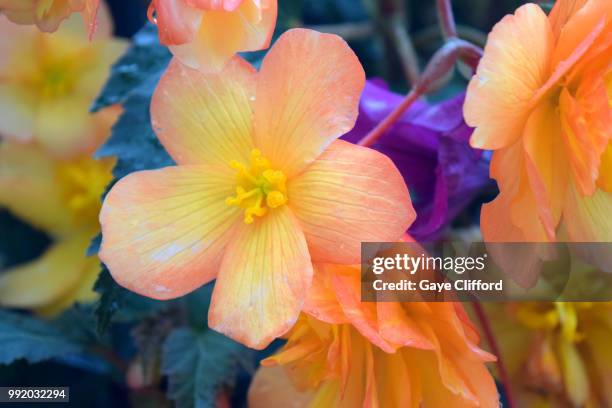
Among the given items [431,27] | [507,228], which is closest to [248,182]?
[507,228]

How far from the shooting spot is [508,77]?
342 millimetres

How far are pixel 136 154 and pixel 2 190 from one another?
20cm

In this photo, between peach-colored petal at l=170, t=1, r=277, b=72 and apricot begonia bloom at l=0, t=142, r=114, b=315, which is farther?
apricot begonia bloom at l=0, t=142, r=114, b=315

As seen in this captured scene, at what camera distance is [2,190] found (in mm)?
610

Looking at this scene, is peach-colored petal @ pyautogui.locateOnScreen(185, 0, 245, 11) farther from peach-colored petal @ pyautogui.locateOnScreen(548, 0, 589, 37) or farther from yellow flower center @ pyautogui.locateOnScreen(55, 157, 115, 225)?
yellow flower center @ pyautogui.locateOnScreen(55, 157, 115, 225)

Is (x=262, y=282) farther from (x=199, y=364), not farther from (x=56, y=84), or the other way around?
(x=56, y=84)

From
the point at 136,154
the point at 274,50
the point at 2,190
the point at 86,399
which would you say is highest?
the point at 274,50

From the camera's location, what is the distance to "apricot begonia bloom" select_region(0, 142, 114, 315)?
0.61 metres

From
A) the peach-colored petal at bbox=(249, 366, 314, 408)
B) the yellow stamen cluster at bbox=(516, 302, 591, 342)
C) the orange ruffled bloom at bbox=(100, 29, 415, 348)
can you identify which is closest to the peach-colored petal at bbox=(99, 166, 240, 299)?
the orange ruffled bloom at bbox=(100, 29, 415, 348)

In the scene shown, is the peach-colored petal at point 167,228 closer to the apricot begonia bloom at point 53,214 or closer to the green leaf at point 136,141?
the green leaf at point 136,141

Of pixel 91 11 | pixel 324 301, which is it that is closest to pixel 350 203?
pixel 324 301

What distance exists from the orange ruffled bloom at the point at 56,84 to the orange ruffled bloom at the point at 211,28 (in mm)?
258

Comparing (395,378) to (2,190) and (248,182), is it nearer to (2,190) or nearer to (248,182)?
(248,182)

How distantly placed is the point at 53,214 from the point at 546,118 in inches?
17.5
